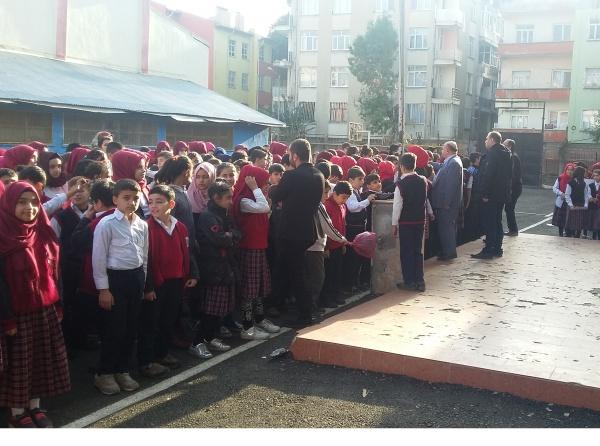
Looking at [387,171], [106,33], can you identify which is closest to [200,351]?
[387,171]

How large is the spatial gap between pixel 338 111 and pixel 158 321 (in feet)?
146

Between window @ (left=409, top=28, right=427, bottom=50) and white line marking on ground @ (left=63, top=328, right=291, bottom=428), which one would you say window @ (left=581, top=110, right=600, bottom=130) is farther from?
white line marking on ground @ (left=63, top=328, right=291, bottom=428)

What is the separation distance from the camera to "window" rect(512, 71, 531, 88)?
152 ft

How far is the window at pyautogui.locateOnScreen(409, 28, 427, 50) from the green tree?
2.05m

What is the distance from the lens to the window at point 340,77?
48969 millimetres

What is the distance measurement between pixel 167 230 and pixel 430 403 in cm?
231

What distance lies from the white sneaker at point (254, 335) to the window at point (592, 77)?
1619 inches

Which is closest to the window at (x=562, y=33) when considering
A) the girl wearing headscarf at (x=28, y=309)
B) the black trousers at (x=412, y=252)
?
the black trousers at (x=412, y=252)

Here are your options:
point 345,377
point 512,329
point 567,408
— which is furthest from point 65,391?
point 512,329

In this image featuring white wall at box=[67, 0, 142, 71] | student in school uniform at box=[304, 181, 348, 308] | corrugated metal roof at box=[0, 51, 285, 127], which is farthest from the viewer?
white wall at box=[67, 0, 142, 71]

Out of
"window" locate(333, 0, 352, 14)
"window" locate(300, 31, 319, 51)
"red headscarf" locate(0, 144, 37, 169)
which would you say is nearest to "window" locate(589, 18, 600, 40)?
"window" locate(333, 0, 352, 14)

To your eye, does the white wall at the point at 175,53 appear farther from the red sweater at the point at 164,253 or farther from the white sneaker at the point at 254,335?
the red sweater at the point at 164,253

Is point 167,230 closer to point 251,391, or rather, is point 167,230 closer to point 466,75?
point 251,391

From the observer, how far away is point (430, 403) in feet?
16.2
